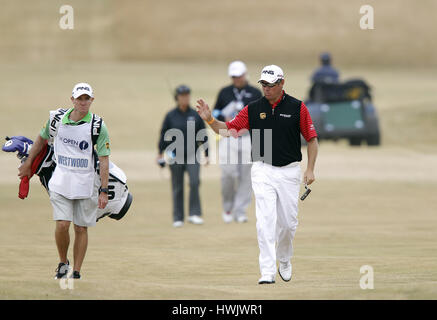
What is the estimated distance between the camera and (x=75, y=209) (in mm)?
10562

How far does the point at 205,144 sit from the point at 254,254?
3585mm

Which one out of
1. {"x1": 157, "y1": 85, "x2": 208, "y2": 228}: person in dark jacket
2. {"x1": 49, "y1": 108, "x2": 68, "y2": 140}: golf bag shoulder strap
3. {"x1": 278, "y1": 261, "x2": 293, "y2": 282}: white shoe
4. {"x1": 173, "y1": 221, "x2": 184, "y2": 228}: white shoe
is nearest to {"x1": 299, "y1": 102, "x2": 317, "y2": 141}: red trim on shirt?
{"x1": 278, "y1": 261, "x2": 293, "y2": 282}: white shoe

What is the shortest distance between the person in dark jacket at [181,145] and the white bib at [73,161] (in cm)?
574

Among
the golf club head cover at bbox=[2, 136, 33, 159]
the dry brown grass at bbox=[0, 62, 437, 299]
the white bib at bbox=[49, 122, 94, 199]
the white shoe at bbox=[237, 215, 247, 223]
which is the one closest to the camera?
the dry brown grass at bbox=[0, 62, 437, 299]

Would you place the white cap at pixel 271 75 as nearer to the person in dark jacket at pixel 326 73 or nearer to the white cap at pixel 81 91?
the white cap at pixel 81 91

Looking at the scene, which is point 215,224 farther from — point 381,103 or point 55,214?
point 381,103

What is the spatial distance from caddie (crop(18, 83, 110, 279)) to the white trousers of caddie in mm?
1412

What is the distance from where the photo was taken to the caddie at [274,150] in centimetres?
1051

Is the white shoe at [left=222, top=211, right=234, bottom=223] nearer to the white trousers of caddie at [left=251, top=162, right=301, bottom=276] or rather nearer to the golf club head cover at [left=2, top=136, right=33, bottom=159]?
the white trousers of caddie at [left=251, top=162, right=301, bottom=276]

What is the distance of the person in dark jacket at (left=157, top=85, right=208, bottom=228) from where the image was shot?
52.9 ft

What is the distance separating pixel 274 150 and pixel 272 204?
501 millimetres

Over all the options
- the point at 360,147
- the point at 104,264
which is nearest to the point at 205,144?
the point at 104,264

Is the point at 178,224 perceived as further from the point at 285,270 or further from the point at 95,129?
the point at 95,129

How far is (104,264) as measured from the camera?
12.0 metres
